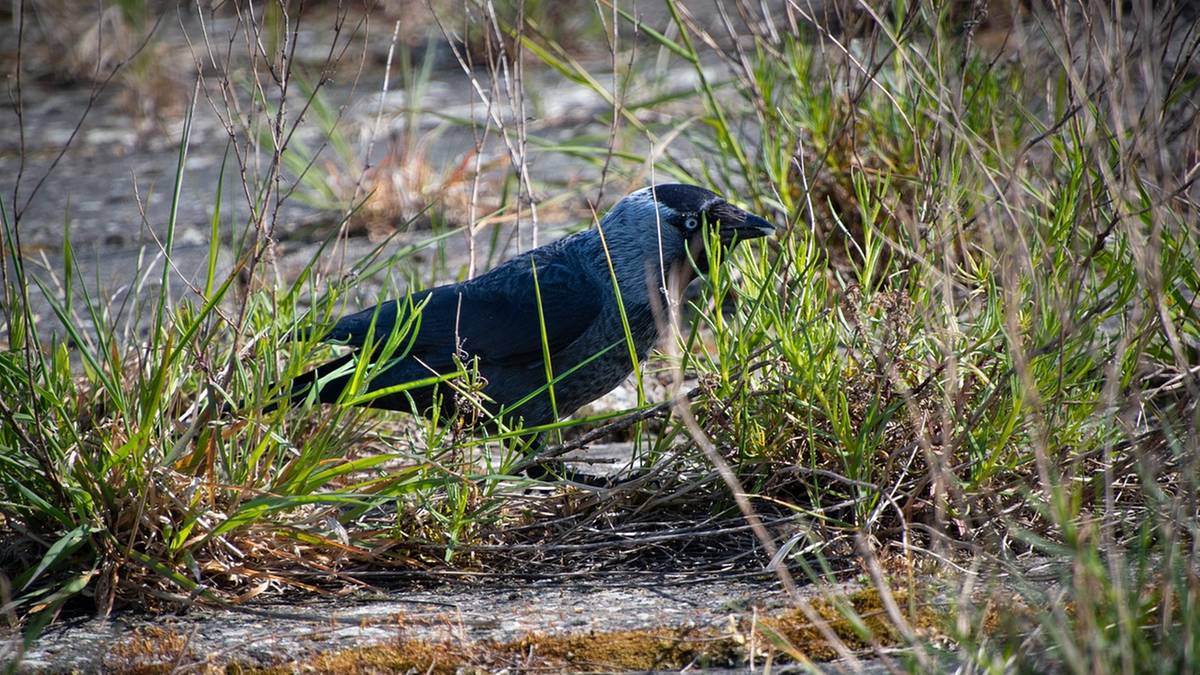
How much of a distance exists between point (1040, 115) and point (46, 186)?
4391mm

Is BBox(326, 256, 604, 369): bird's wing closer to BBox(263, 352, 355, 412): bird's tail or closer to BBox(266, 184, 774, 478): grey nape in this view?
BBox(266, 184, 774, 478): grey nape

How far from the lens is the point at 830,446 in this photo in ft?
8.21

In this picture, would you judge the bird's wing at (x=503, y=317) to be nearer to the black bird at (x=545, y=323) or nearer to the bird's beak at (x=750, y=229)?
the black bird at (x=545, y=323)

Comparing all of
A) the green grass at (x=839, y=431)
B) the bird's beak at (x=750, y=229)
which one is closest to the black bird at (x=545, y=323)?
the bird's beak at (x=750, y=229)

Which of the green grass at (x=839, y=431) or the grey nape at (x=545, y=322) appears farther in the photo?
the grey nape at (x=545, y=322)

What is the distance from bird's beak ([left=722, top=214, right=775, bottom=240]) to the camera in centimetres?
326

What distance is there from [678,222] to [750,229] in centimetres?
28

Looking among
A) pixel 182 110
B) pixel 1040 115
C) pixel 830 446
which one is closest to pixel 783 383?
pixel 830 446

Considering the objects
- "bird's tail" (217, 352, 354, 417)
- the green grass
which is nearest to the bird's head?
the green grass

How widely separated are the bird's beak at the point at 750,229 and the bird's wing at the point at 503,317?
0.44 m

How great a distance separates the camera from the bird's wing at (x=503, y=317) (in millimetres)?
3330

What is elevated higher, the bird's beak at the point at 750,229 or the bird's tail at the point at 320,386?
the bird's beak at the point at 750,229

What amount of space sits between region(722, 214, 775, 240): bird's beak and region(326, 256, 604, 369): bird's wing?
440 mm

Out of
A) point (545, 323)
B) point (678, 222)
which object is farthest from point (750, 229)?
point (545, 323)
